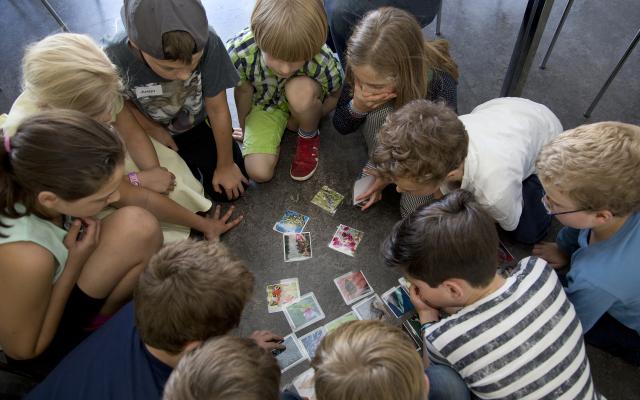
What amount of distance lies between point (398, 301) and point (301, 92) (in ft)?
4.07

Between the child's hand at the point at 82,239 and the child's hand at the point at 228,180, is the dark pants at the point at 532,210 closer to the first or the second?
the child's hand at the point at 228,180

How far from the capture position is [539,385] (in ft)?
4.58

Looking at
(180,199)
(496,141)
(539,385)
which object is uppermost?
(496,141)

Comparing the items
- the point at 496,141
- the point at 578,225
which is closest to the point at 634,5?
the point at 496,141

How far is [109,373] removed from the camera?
1.41 meters

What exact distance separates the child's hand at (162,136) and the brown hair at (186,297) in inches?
43.1

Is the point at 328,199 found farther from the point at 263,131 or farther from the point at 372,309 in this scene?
the point at 372,309

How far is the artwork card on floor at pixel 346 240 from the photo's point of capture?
238 cm

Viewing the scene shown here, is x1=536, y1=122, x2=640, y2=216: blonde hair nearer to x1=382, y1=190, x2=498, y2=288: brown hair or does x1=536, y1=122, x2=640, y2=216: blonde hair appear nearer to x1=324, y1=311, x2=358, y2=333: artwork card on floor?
x1=382, y1=190, x2=498, y2=288: brown hair

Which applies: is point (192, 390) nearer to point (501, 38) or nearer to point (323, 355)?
point (323, 355)

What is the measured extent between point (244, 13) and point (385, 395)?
10.8ft

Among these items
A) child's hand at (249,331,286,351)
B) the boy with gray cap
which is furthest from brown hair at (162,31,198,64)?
child's hand at (249,331,286,351)

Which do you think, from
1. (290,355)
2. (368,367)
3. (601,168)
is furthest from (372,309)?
(601,168)

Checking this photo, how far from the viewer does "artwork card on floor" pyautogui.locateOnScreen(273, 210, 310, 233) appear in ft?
8.07
